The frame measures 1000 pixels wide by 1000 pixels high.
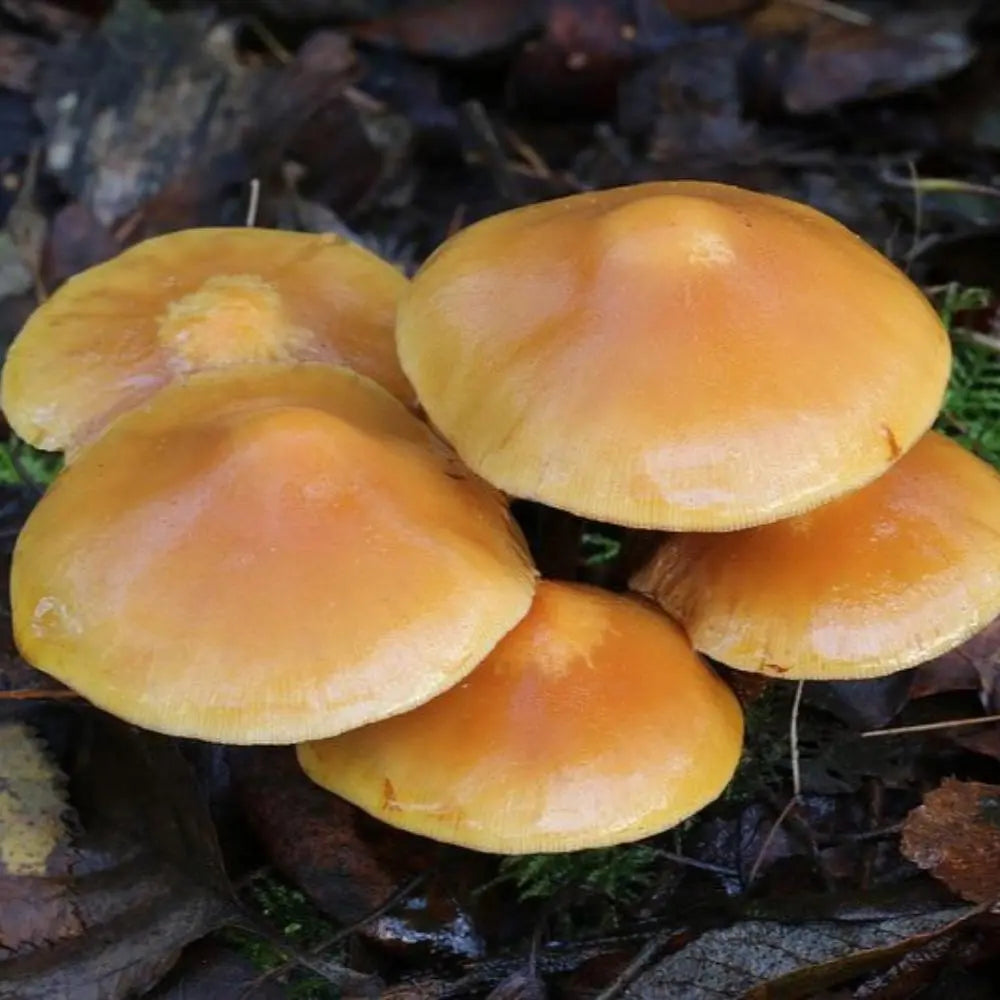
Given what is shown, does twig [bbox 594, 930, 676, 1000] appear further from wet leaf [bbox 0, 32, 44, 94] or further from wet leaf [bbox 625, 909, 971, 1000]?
wet leaf [bbox 0, 32, 44, 94]

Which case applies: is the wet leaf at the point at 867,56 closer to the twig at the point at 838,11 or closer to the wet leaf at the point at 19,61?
the twig at the point at 838,11

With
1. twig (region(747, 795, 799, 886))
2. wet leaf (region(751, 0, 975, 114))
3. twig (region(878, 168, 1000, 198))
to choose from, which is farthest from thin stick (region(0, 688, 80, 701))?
wet leaf (region(751, 0, 975, 114))

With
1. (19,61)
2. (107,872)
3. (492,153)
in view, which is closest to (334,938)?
(107,872)

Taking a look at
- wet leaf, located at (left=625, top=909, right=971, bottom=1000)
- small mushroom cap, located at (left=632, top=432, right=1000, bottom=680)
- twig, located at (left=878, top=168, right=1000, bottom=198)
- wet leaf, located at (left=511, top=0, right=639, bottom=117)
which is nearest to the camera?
small mushroom cap, located at (left=632, top=432, right=1000, bottom=680)

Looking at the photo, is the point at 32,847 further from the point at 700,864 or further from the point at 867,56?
the point at 867,56

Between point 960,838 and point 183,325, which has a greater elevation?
point 183,325

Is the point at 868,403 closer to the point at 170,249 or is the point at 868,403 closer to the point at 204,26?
the point at 170,249

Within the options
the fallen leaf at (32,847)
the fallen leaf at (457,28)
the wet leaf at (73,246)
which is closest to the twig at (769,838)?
the fallen leaf at (32,847)
